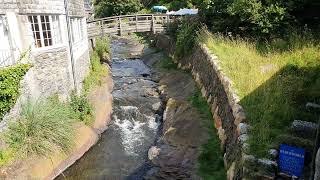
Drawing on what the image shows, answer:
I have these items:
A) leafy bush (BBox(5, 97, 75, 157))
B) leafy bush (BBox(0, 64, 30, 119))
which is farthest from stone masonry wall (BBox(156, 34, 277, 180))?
leafy bush (BBox(0, 64, 30, 119))

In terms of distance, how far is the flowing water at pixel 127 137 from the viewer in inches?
432

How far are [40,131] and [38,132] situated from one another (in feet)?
0.24

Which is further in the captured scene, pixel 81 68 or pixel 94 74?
pixel 94 74

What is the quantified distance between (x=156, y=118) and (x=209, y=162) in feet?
19.4

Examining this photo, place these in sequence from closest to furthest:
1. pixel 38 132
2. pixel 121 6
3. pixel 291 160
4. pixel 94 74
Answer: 1. pixel 291 160
2. pixel 38 132
3. pixel 94 74
4. pixel 121 6

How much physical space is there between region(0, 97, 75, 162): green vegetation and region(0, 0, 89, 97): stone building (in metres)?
1.00

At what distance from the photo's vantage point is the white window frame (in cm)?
1216

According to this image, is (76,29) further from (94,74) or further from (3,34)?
(3,34)

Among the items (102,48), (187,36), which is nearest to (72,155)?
(187,36)

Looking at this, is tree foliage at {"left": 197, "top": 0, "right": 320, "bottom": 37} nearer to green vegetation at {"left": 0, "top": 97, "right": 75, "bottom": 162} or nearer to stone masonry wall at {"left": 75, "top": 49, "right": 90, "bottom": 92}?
stone masonry wall at {"left": 75, "top": 49, "right": 90, "bottom": 92}

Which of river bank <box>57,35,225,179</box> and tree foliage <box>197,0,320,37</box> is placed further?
tree foliage <box>197,0,320,37</box>

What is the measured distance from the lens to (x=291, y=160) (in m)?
6.34

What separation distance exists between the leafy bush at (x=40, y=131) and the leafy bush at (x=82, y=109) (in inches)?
59.5

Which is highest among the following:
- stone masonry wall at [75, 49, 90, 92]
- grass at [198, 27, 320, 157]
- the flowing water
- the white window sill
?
the white window sill
